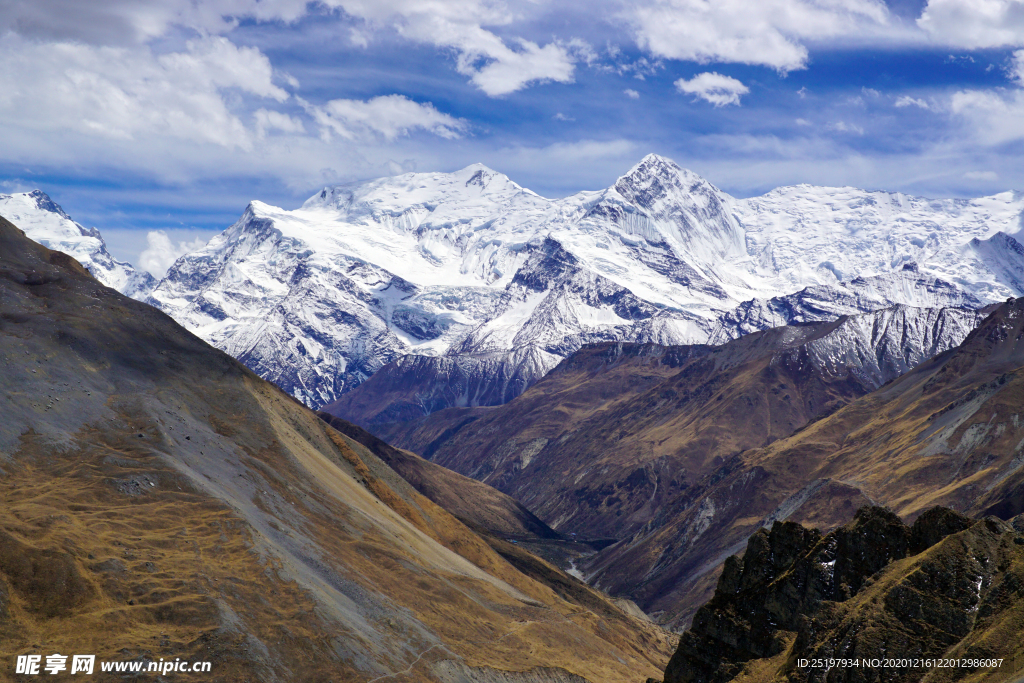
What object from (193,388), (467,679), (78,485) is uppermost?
(193,388)

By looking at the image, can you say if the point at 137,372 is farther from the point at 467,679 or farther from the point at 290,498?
the point at 467,679

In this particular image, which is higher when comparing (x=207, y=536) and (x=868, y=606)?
(x=207, y=536)

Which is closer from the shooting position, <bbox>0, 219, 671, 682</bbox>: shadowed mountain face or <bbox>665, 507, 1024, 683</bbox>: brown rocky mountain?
<bbox>665, 507, 1024, 683</bbox>: brown rocky mountain

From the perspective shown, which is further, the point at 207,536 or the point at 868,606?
the point at 207,536

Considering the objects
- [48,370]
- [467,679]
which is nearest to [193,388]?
[48,370]
